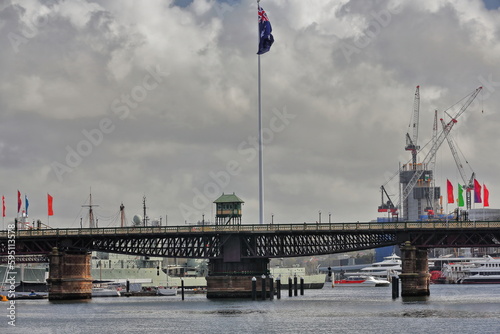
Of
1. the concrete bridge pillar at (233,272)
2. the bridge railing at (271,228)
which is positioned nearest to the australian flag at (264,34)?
the bridge railing at (271,228)

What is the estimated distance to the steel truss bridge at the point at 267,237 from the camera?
154 metres

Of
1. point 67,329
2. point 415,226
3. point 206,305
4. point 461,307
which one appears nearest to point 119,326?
point 67,329

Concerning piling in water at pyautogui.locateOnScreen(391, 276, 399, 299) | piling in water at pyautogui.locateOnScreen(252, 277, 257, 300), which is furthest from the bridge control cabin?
piling in water at pyautogui.locateOnScreen(391, 276, 399, 299)

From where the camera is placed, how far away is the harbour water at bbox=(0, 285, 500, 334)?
331 feet

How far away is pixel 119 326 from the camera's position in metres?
107

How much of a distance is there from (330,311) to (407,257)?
26058 mm

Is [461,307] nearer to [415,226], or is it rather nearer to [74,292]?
[415,226]

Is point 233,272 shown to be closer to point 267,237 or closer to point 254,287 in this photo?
point 254,287

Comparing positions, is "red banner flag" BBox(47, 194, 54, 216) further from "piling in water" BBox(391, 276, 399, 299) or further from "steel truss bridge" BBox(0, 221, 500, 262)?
"piling in water" BBox(391, 276, 399, 299)

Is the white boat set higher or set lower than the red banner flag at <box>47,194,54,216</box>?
lower

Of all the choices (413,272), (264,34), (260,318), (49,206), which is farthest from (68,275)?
(260,318)

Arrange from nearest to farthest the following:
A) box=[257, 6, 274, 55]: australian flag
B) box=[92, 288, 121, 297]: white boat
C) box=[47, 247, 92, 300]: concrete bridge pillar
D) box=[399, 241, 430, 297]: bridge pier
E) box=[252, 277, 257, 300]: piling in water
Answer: box=[257, 6, 274, 55]: australian flag → box=[399, 241, 430, 297]: bridge pier → box=[252, 277, 257, 300]: piling in water → box=[47, 247, 92, 300]: concrete bridge pillar → box=[92, 288, 121, 297]: white boat

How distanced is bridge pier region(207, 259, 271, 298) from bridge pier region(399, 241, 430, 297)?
22.3 metres

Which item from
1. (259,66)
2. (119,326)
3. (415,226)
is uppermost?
(259,66)
